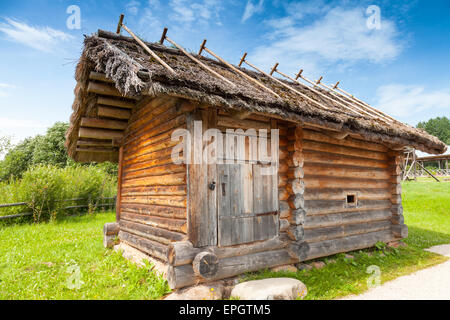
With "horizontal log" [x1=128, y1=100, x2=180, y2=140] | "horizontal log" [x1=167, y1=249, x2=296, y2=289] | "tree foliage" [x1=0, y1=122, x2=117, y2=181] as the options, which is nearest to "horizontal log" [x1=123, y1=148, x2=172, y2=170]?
"horizontal log" [x1=128, y1=100, x2=180, y2=140]

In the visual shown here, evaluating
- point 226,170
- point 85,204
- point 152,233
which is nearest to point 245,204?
point 226,170

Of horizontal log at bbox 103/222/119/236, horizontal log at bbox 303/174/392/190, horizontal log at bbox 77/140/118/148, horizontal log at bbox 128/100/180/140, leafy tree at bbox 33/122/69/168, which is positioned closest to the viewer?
horizontal log at bbox 128/100/180/140

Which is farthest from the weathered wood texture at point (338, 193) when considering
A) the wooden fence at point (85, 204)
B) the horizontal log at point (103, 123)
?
the wooden fence at point (85, 204)

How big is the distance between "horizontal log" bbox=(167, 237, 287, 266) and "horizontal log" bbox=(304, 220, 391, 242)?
0.77 meters

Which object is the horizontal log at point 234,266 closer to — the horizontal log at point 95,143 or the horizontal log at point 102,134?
the horizontal log at point 102,134

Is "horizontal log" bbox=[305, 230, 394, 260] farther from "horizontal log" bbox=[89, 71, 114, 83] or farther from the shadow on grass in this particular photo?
"horizontal log" bbox=[89, 71, 114, 83]

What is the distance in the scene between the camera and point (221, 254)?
13.2 feet

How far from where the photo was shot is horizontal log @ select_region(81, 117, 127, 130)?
5867 mm

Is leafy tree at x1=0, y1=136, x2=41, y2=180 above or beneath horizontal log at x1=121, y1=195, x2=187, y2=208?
above

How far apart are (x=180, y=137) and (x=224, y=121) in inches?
29.8

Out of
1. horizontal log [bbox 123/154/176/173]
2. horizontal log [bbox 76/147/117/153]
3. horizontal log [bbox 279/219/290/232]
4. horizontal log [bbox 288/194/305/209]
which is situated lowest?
horizontal log [bbox 279/219/290/232]

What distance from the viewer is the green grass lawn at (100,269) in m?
4.07

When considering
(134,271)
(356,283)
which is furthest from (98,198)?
(356,283)
